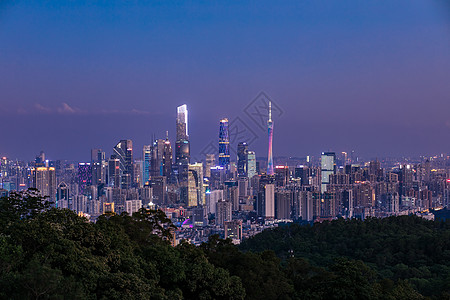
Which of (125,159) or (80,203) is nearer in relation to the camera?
(80,203)

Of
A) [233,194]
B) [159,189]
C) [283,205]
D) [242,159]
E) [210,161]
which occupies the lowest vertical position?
[283,205]

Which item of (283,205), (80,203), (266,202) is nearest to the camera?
(80,203)

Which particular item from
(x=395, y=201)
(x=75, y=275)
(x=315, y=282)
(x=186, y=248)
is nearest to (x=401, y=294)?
(x=315, y=282)

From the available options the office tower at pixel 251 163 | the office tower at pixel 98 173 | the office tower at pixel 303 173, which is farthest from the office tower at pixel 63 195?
the office tower at pixel 303 173

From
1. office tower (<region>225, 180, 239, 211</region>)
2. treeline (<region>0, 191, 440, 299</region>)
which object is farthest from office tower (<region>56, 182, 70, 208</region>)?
treeline (<region>0, 191, 440, 299</region>)

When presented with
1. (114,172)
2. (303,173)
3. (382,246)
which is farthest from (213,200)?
(382,246)

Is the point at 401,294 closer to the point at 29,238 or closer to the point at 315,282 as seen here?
the point at 315,282

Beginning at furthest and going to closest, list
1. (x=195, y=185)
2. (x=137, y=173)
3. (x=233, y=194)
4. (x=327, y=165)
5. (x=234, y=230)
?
(x=327, y=165), (x=137, y=173), (x=195, y=185), (x=233, y=194), (x=234, y=230)

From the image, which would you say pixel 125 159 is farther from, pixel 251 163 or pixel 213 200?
pixel 251 163

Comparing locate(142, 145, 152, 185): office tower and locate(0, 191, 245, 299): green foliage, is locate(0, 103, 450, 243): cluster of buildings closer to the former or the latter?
locate(142, 145, 152, 185): office tower
